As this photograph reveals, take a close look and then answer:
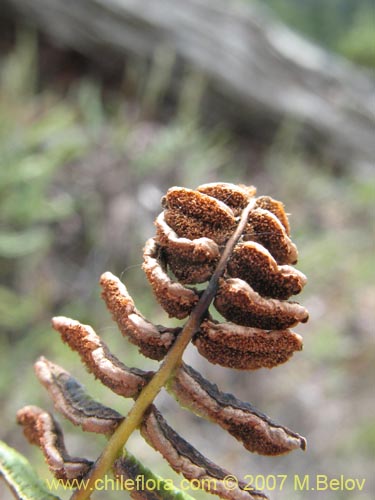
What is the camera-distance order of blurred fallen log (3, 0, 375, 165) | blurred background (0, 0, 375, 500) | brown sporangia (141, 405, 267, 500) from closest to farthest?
brown sporangia (141, 405, 267, 500) < blurred background (0, 0, 375, 500) < blurred fallen log (3, 0, 375, 165)

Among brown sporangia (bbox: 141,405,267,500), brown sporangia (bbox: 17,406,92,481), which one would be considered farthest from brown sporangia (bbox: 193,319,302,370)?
brown sporangia (bbox: 17,406,92,481)

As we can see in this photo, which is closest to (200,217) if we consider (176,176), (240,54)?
(176,176)

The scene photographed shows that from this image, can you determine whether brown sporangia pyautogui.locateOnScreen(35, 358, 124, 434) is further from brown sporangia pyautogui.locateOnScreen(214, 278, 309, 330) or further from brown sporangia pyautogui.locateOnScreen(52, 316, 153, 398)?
brown sporangia pyautogui.locateOnScreen(214, 278, 309, 330)

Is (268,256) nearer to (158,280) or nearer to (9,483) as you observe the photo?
(158,280)

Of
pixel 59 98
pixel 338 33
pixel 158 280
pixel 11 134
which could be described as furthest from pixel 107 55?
pixel 338 33

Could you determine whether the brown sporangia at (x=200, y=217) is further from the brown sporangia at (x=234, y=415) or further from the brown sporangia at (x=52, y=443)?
the brown sporangia at (x=52, y=443)

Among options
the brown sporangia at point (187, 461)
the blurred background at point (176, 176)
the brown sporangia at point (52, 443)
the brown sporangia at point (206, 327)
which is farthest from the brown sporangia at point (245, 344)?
the blurred background at point (176, 176)
